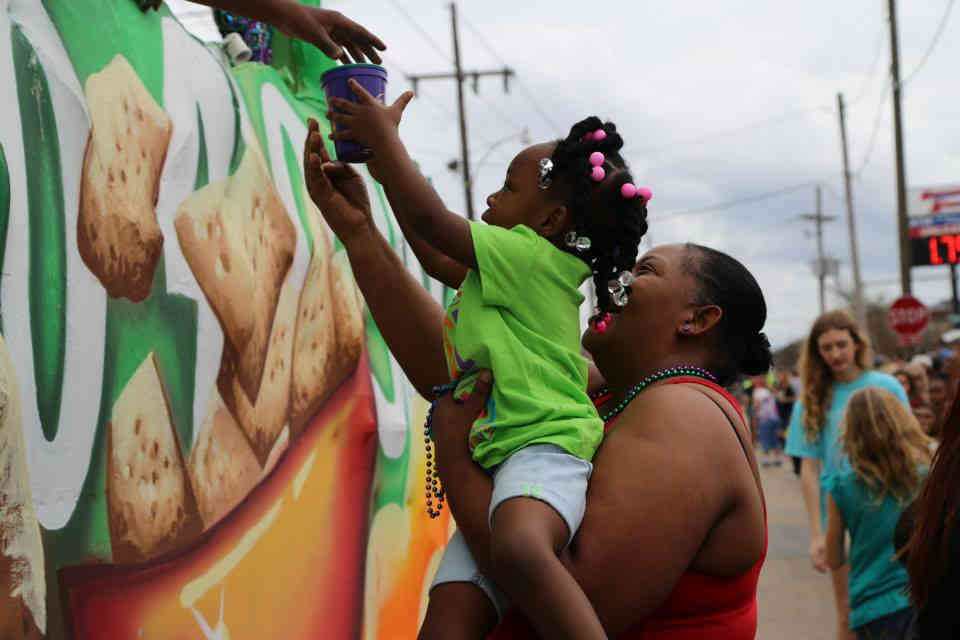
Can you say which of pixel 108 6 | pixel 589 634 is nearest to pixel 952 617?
pixel 589 634

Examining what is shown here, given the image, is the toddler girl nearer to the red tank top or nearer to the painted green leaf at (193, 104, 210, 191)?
the red tank top

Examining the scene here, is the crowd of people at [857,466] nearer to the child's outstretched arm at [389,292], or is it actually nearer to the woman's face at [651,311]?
the woman's face at [651,311]

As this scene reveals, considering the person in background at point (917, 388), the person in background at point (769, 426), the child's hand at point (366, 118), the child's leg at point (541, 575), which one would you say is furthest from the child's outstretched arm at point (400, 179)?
the person in background at point (769, 426)

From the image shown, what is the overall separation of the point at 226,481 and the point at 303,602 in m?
0.64

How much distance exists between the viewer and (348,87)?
A: 91.1 inches

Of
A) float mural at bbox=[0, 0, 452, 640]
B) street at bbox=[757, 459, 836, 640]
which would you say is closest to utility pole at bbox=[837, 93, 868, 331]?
street at bbox=[757, 459, 836, 640]

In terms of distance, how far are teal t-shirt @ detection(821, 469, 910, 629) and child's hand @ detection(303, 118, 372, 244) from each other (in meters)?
2.88

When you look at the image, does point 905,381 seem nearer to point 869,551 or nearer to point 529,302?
point 869,551

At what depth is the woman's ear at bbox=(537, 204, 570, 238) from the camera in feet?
7.70

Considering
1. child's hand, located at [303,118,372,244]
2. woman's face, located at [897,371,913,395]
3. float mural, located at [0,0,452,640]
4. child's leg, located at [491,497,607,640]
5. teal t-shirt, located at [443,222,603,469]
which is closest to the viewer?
child's leg, located at [491,497,607,640]

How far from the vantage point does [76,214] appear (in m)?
2.49

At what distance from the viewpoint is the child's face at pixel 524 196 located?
238 centimetres

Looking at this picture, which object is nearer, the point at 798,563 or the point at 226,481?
the point at 226,481

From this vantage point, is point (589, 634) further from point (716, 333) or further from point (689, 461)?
point (716, 333)
